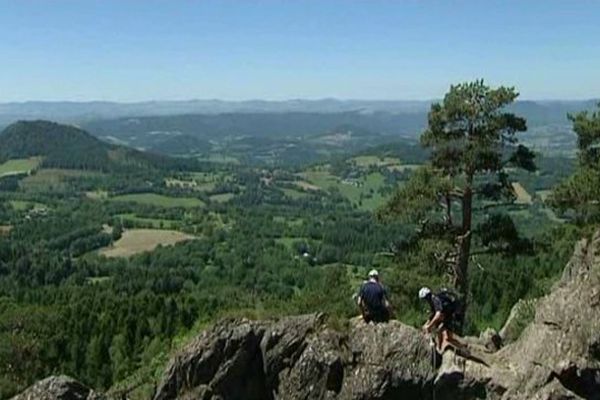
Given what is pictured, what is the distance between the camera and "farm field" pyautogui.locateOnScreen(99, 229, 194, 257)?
6575 inches

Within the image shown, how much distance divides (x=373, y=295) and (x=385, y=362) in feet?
6.35

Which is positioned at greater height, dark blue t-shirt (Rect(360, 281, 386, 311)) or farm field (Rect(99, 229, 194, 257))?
dark blue t-shirt (Rect(360, 281, 386, 311))

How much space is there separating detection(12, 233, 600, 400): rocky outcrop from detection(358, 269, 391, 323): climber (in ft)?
1.55

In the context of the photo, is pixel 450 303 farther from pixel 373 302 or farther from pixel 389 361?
pixel 389 361

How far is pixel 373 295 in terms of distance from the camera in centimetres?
1894

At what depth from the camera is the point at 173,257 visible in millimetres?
154875

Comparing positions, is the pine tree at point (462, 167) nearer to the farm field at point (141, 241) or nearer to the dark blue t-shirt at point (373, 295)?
the dark blue t-shirt at point (373, 295)

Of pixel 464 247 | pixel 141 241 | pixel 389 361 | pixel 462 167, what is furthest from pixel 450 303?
pixel 141 241

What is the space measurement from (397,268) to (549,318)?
9.20 m

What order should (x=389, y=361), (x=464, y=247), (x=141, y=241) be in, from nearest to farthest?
(x=389, y=361), (x=464, y=247), (x=141, y=241)

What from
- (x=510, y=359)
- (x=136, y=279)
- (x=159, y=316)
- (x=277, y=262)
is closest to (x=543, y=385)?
(x=510, y=359)

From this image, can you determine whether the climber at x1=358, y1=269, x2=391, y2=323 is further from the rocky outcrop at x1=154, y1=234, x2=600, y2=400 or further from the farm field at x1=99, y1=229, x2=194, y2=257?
the farm field at x1=99, y1=229, x2=194, y2=257

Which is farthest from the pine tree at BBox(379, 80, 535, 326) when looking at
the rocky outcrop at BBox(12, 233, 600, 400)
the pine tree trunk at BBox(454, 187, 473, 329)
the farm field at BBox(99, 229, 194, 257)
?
the farm field at BBox(99, 229, 194, 257)

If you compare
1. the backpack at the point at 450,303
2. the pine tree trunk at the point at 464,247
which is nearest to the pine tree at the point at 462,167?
the pine tree trunk at the point at 464,247
